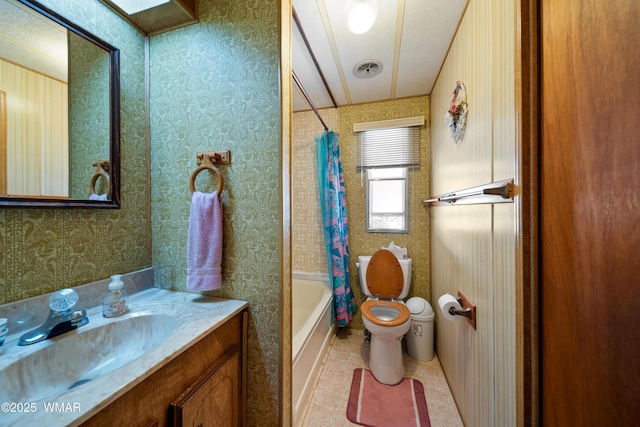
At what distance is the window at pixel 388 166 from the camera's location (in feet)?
6.86

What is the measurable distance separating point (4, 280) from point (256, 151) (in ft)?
2.99

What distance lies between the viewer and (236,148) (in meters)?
0.95

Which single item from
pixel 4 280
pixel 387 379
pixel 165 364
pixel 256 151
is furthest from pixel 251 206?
pixel 387 379

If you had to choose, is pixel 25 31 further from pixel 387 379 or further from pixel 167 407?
pixel 387 379

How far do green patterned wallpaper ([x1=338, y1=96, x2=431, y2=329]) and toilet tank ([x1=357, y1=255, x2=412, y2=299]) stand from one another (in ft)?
0.50

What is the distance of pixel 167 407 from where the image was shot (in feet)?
1.96

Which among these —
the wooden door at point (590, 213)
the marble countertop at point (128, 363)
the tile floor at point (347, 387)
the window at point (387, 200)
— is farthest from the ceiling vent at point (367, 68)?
the tile floor at point (347, 387)

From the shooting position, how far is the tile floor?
4.24 feet

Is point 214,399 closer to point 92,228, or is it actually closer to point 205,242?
point 205,242

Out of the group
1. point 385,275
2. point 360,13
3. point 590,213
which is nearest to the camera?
point 590,213

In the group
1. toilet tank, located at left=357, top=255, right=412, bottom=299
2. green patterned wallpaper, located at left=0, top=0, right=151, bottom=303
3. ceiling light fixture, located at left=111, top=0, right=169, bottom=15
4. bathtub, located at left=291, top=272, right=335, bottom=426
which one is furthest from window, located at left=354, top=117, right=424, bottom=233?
green patterned wallpaper, located at left=0, top=0, right=151, bottom=303

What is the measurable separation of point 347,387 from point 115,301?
5.02 ft

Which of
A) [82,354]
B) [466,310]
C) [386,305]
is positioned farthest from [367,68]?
[82,354]

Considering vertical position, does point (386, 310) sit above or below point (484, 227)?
below
